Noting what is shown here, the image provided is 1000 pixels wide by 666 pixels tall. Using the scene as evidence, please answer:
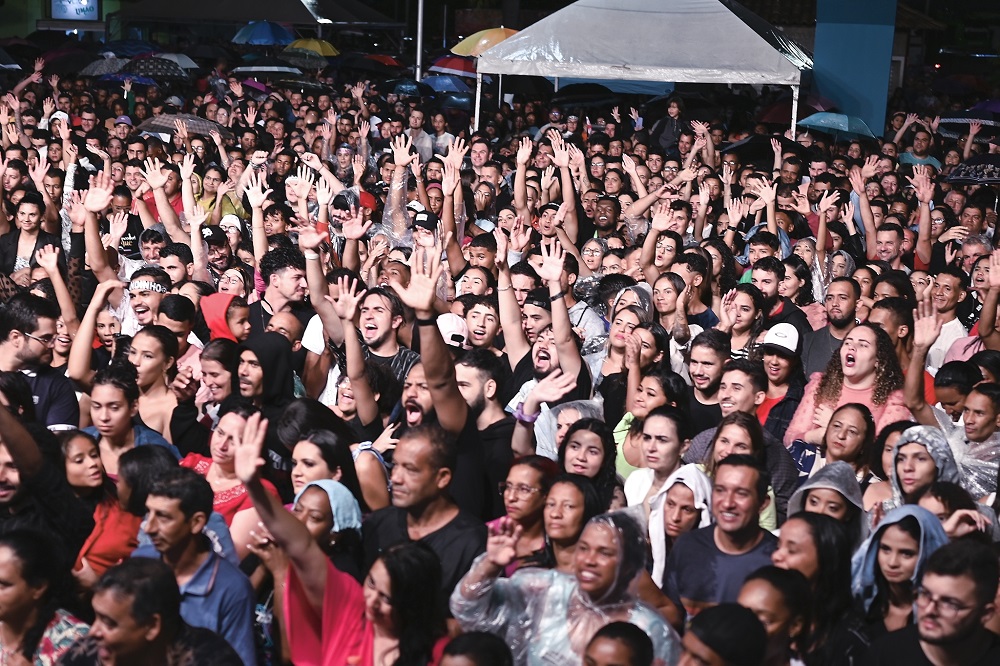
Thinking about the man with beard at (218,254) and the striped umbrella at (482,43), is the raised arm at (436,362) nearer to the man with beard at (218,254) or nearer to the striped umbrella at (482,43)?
the man with beard at (218,254)

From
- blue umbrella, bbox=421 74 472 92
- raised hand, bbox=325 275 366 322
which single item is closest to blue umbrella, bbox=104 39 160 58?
blue umbrella, bbox=421 74 472 92

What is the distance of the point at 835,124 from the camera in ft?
54.9

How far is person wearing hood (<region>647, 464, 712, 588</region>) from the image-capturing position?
5.22 m

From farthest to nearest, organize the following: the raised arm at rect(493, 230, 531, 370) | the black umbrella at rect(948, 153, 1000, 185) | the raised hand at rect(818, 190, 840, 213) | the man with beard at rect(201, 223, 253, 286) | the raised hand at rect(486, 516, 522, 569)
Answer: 1. the black umbrella at rect(948, 153, 1000, 185)
2. the raised hand at rect(818, 190, 840, 213)
3. the man with beard at rect(201, 223, 253, 286)
4. the raised arm at rect(493, 230, 531, 370)
5. the raised hand at rect(486, 516, 522, 569)

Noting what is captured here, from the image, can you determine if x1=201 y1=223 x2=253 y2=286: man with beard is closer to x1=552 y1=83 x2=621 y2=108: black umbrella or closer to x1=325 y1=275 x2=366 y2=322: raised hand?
x1=325 y1=275 x2=366 y2=322: raised hand

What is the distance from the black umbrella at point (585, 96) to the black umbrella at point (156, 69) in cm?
567

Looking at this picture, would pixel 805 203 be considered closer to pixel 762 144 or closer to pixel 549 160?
pixel 549 160

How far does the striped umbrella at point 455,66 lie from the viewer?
76.6ft

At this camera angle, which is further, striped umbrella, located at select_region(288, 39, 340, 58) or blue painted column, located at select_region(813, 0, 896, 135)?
striped umbrella, located at select_region(288, 39, 340, 58)

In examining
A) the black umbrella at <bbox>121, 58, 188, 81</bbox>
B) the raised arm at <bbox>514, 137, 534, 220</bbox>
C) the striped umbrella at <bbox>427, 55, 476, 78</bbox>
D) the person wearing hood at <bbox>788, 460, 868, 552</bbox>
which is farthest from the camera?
the striped umbrella at <bbox>427, 55, 476, 78</bbox>

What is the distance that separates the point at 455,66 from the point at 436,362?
18.5m

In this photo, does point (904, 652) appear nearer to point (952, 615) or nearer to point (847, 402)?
point (952, 615)

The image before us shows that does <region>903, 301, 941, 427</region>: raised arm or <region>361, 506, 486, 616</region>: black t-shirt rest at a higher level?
<region>903, 301, 941, 427</region>: raised arm

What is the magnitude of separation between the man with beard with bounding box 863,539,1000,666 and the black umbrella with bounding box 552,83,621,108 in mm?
16796
